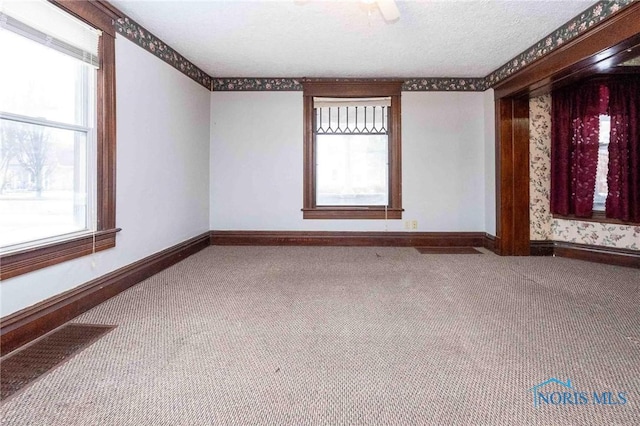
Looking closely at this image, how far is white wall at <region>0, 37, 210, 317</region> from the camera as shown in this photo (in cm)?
243

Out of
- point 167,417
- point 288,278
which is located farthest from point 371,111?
point 167,417

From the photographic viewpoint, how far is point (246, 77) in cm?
504

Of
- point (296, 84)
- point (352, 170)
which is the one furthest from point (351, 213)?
point (296, 84)

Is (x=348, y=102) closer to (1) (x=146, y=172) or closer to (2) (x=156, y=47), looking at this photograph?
(2) (x=156, y=47)

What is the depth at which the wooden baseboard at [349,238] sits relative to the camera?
16.8 feet

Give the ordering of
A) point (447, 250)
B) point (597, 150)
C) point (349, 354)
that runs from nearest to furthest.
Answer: point (349, 354)
point (597, 150)
point (447, 250)

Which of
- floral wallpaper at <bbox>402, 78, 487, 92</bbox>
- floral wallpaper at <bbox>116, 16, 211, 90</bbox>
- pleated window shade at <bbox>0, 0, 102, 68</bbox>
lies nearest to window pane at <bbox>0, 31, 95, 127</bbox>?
pleated window shade at <bbox>0, 0, 102, 68</bbox>

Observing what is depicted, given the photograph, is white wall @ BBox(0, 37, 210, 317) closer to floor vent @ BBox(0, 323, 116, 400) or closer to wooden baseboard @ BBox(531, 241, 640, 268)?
floor vent @ BBox(0, 323, 116, 400)

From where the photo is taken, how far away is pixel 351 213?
519 cm

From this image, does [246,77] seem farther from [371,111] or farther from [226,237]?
[226,237]

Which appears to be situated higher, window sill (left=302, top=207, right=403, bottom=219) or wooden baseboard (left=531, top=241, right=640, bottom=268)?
window sill (left=302, top=207, right=403, bottom=219)

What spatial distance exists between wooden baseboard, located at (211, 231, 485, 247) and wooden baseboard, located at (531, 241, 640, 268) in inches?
30.0

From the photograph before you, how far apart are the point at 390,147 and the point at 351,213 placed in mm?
1134

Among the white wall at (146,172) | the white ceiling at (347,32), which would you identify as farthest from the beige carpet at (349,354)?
the white ceiling at (347,32)
